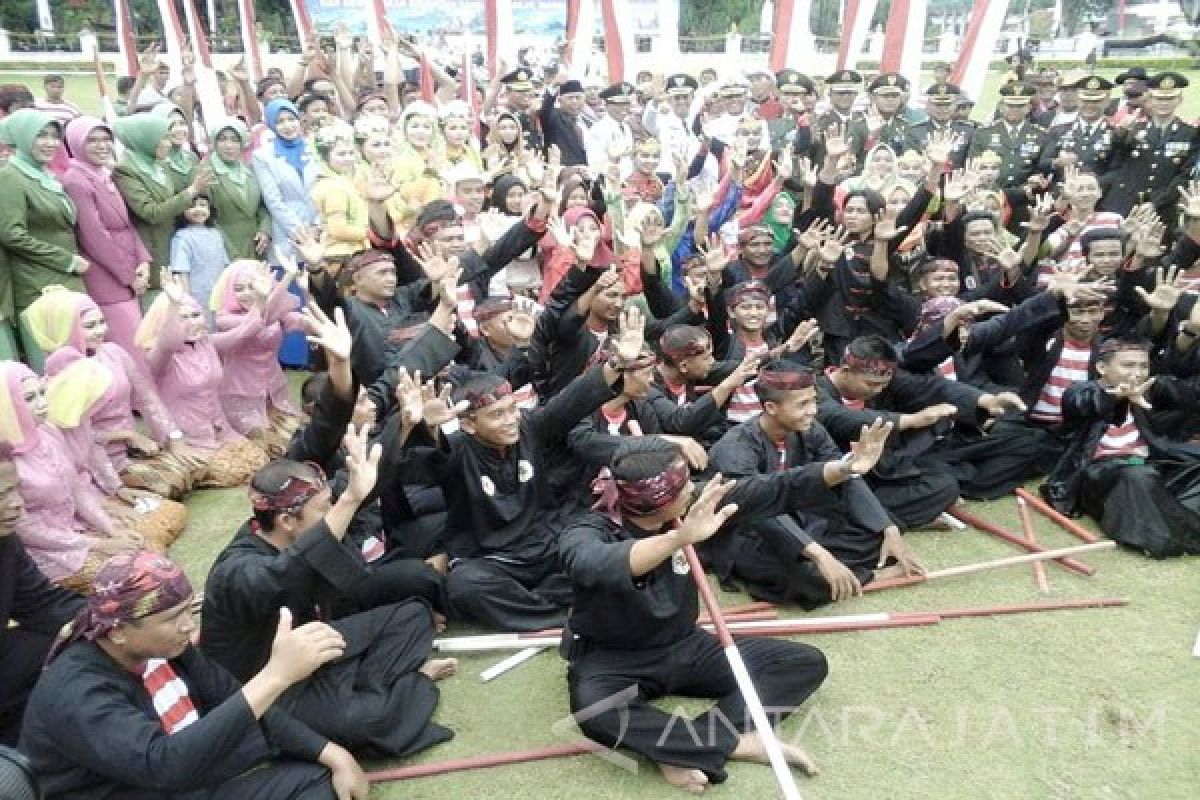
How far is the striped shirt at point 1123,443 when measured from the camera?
5473 mm

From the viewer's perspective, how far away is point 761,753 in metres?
3.58

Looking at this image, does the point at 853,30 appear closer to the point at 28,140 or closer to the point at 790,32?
the point at 790,32

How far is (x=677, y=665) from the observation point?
3.70 metres

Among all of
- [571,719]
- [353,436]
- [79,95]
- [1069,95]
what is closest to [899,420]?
[571,719]

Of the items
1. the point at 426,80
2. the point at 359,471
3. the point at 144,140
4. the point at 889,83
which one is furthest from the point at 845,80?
the point at 359,471

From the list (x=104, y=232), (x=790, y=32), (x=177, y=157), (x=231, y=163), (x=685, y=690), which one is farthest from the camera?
(x=790, y=32)

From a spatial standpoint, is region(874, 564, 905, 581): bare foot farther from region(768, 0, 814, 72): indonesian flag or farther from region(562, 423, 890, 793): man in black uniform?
region(768, 0, 814, 72): indonesian flag

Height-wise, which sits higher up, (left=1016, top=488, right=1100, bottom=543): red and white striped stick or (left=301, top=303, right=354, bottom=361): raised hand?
(left=301, top=303, right=354, bottom=361): raised hand

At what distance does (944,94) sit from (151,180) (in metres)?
7.61

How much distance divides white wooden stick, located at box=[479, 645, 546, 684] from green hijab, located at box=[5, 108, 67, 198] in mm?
4486

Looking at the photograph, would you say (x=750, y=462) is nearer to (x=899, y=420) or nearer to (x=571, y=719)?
(x=899, y=420)

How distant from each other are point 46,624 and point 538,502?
221 cm

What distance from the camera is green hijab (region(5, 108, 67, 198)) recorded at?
237 inches

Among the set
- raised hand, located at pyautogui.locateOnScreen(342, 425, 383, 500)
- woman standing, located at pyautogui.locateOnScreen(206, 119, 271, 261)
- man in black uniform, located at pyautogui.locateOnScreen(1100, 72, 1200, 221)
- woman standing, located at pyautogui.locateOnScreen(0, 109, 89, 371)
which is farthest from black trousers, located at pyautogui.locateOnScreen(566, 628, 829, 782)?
man in black uniform, located at pyautogui.locateOnScreen(1100, 72, 1200, 221)
